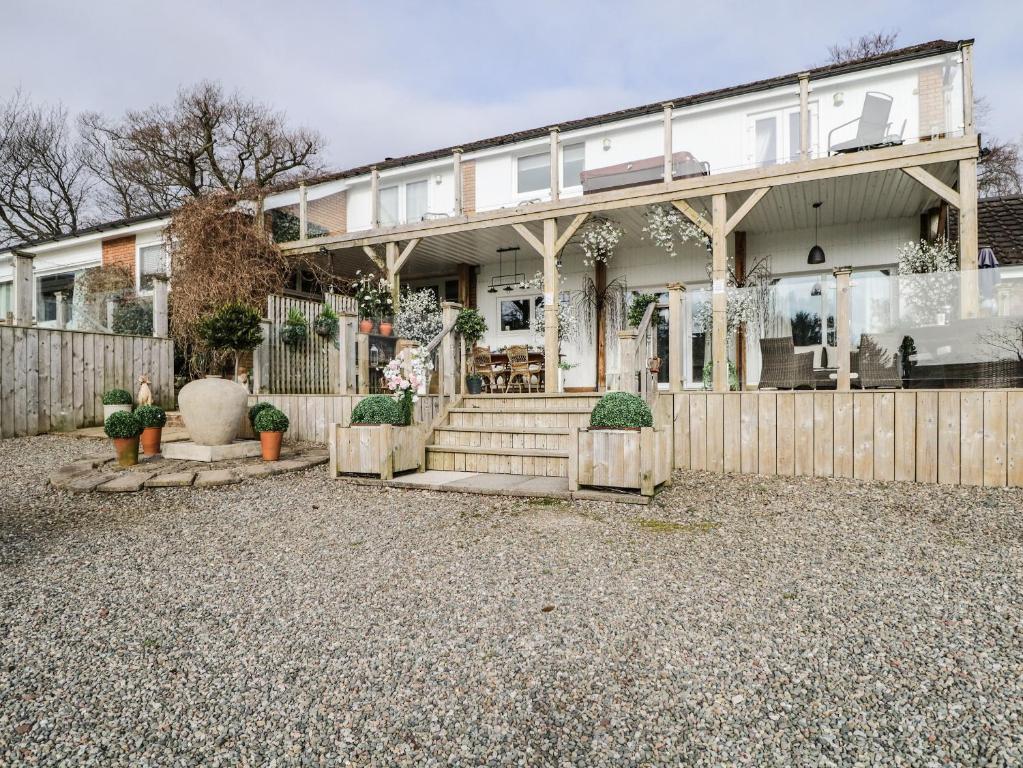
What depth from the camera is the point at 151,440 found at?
6.51 metres

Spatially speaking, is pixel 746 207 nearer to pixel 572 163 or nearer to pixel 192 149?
pixel 572 163

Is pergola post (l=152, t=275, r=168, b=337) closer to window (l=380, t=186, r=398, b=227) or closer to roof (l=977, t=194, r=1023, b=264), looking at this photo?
window (l=380, t=186, r=398, b=227)

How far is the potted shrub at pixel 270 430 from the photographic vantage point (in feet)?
20.9

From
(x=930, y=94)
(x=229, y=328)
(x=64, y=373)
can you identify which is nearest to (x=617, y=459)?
(x=229, y=328)

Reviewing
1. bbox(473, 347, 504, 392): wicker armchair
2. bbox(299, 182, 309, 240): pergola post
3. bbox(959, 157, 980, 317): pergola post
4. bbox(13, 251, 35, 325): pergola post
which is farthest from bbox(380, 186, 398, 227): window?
bbox(959, 157, 980, 317): pergola post

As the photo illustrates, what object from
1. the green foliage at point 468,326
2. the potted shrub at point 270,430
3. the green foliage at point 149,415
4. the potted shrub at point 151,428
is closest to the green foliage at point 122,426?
the green foliage at point 149,415

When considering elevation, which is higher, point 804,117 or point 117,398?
point 804,117

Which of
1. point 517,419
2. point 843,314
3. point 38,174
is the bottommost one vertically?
point 517,419

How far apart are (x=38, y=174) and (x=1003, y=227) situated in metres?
29.8

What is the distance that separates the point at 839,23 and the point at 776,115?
15.4 metres

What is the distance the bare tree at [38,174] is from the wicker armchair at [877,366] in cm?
2698

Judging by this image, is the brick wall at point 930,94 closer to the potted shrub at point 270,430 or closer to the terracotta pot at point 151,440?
the potted shrub at point 270,430

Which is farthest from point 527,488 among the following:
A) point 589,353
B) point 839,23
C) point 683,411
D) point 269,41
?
point 839,23

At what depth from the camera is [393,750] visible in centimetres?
171
